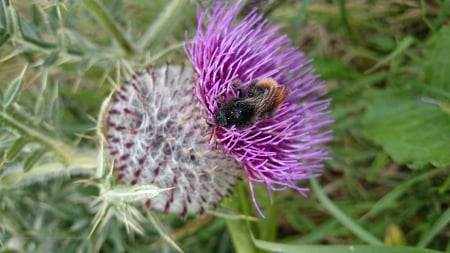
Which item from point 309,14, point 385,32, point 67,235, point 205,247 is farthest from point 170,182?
point 385,32

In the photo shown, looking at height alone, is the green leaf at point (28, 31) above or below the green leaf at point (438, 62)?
above

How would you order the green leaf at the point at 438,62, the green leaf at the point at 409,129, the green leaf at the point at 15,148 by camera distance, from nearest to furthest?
the green leaf at the point at 15,148 → the green leaf at the point at 409,129 → the green leaf at the point at 438,62

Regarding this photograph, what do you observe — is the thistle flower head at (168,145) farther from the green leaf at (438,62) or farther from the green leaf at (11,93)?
the green leaf at (438,62)

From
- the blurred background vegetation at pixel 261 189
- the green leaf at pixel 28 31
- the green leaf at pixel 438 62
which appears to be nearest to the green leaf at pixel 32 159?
the blurred background vegetation at pixel 261 189

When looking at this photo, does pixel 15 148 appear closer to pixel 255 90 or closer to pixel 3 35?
pixel 3 35

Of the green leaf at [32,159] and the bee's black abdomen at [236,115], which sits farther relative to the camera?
the green leaf at [32,159]

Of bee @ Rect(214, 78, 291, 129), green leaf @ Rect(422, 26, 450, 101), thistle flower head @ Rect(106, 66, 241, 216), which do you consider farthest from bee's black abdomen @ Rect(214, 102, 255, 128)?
green leaf @ Rect(422, 26, 450, 101)

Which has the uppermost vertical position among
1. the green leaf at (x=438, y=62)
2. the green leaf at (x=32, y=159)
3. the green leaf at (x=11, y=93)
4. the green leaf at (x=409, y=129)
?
the green leaf at (x=11, y=93)
